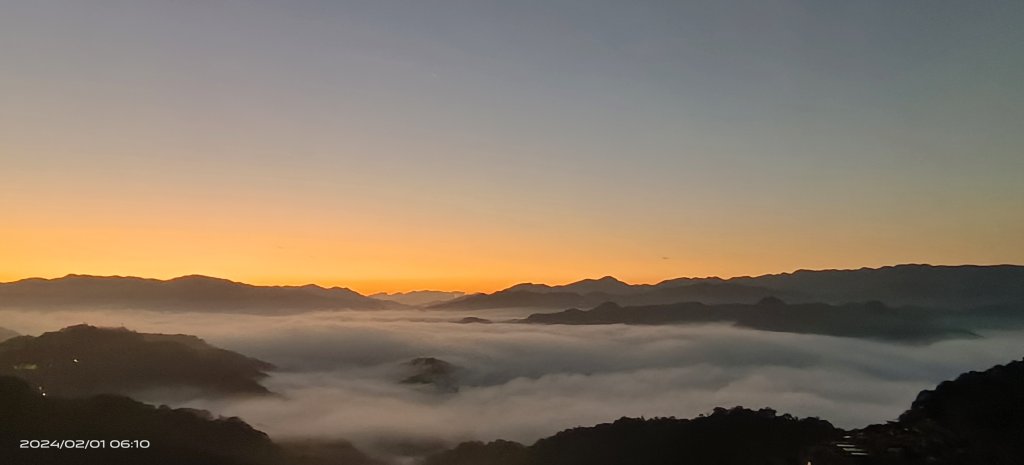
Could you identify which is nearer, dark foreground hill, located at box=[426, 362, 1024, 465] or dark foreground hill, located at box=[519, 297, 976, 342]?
dark foreground hill, located at box=[426, 362, 1024, 465]

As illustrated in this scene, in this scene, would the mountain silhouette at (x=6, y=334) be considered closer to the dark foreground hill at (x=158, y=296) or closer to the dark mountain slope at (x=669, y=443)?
the dark foreground hill at (x=158, y=296)

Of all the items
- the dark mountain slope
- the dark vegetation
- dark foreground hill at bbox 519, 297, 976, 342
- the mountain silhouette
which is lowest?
the dark mountain slope

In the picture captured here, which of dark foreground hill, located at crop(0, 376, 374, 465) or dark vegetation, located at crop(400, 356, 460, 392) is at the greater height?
dark vegetation, located at crop(400, 356, 460, 392)

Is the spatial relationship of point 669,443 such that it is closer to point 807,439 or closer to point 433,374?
point 807,439

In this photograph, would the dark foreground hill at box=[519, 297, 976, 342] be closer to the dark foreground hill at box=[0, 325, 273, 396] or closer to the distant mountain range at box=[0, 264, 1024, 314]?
the distant mountain range at box=[0, 264, 1024, 314]

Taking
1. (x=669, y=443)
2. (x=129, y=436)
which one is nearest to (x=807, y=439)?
(x=669, y=443)

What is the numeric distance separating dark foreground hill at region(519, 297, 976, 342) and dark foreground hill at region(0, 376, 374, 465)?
16.4 ft

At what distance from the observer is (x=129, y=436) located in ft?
33.0

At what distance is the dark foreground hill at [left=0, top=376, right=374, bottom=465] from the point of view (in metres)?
9.60

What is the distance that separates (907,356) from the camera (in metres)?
12.0

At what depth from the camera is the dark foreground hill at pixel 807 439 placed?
35.1ft

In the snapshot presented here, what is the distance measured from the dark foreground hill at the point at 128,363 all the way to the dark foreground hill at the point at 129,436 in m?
0.52

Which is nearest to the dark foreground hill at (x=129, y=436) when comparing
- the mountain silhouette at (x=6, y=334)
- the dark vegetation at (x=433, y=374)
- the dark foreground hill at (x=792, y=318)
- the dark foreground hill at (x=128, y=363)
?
the dark foreground hill at (x=128, y=363)

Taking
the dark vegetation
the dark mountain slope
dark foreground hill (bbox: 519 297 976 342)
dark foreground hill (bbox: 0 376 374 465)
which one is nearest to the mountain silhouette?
dark foreground hill (bbox: 0 376 374 465)
